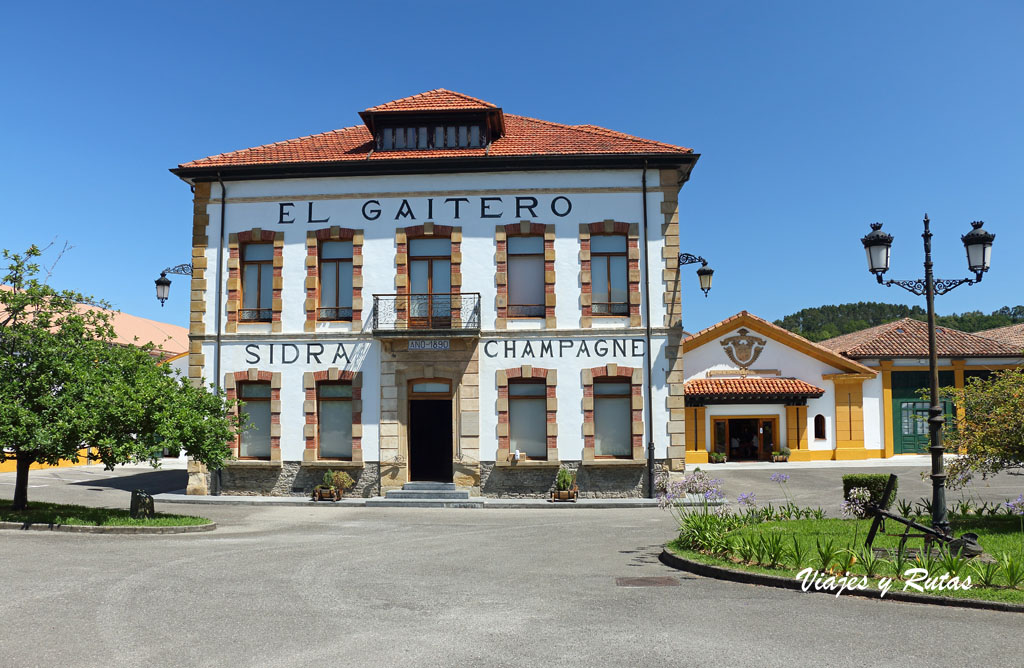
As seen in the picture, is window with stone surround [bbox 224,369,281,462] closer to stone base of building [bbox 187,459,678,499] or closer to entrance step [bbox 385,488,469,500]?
stone base of building [bbox 187,459,678,499]

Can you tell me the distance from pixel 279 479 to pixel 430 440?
14.6ft

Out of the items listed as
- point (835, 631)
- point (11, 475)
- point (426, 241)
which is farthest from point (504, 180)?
point (11, 475)

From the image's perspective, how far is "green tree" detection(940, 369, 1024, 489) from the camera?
13.2m

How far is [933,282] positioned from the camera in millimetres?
12250

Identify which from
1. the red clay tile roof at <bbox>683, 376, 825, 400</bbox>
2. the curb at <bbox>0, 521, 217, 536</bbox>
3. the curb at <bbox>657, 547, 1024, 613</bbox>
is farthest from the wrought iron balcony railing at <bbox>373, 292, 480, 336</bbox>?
the red clay tile roof at <bbox>683, 376, 825, 400</bbox>

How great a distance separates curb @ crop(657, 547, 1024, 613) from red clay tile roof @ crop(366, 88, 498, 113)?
50.9ft

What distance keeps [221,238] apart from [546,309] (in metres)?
9.92

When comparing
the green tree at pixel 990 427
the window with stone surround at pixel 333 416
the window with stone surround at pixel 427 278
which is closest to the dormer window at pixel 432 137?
the window with stone surround at pixel 427 278

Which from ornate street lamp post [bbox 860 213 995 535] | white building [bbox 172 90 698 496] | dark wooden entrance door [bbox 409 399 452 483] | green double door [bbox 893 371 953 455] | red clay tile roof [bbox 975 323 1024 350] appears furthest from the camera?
red clay tile roof [bbox 975 323 1024 350]

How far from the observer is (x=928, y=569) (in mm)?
9305

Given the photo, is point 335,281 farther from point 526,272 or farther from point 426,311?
point 526,272

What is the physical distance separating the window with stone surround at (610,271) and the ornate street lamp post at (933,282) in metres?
9.85

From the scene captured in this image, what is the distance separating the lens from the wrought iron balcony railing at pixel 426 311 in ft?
71.6

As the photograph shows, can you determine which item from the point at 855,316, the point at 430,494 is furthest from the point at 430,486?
the point at 855,316
